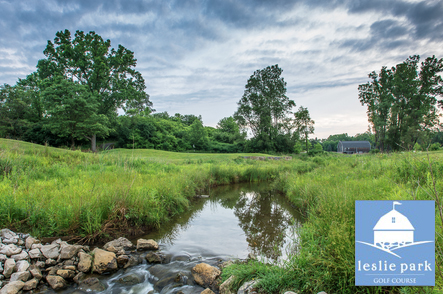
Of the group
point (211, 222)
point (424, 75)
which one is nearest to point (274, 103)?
point (424, 75)

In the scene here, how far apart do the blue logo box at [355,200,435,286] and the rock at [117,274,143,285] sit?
3.16 m

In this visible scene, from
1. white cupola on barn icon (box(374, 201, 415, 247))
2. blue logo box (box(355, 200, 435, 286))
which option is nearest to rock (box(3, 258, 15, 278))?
blue logo box (box(355, 200, 435, 286))

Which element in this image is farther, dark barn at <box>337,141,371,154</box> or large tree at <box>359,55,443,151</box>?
dark barn at <box>337,141,371,154</box>

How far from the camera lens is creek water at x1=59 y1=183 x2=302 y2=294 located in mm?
3516

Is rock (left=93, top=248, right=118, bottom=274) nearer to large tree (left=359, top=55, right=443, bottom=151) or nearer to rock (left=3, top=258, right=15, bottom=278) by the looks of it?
rock (left=3, top=258, right=15, bottom=278)

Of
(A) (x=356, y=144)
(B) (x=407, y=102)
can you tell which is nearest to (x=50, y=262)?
(B) (x=407, y=102)

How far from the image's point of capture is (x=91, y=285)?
332cm

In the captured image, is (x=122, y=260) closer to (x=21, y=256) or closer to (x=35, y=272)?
(x=35, y=272)

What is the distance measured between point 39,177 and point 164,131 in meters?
40.2

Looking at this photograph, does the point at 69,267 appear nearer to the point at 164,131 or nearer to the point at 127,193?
the point at 127,193

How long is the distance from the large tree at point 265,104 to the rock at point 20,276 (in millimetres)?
39379

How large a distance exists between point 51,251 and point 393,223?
4.58 metres

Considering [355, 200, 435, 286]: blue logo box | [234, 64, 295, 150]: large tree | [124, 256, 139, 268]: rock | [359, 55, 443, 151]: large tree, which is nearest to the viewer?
[355, 200, 435, 286]: blue logo box

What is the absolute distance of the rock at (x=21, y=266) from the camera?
128 inches
